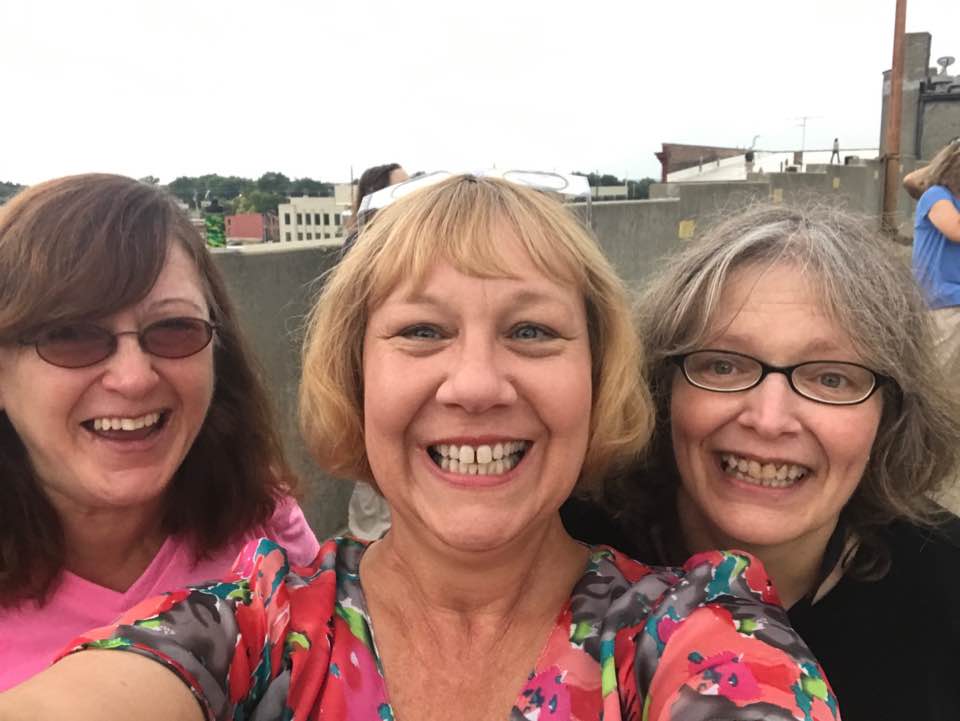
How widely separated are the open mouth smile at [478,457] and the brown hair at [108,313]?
2.79 feet

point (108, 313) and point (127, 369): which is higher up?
point (108, 313)

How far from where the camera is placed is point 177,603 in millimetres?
1438

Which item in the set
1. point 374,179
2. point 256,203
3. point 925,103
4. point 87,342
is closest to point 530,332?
point 87,342

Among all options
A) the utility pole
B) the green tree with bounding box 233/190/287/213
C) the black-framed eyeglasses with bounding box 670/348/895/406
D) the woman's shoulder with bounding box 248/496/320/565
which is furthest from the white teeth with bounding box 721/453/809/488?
the utility pole

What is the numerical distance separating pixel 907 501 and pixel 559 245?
1.20 meters

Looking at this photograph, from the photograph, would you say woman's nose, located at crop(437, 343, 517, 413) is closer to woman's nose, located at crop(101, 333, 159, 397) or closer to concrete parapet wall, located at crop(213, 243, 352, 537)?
woman's nose, located at crop(101, 333, 159, 397)

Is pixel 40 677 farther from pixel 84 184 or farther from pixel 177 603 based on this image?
pixel 84 184

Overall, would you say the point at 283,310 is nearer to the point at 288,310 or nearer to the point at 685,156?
the point at 288,310

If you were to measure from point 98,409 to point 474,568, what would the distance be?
0.97 metres

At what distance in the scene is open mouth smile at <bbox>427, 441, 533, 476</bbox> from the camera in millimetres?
1518

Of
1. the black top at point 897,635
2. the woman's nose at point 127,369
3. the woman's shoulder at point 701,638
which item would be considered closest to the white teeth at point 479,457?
the woman's shoulder at point 701,638

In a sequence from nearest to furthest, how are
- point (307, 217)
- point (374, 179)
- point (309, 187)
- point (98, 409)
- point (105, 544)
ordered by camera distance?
point (98, 409) < point (105, 544) < point (374, 179) < point (307, 217) < point (309, 187)

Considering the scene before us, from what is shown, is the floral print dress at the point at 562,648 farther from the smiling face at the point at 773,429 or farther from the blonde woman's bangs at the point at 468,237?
the blonde woman's bangs at the point at 468,237

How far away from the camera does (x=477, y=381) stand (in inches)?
57.1
